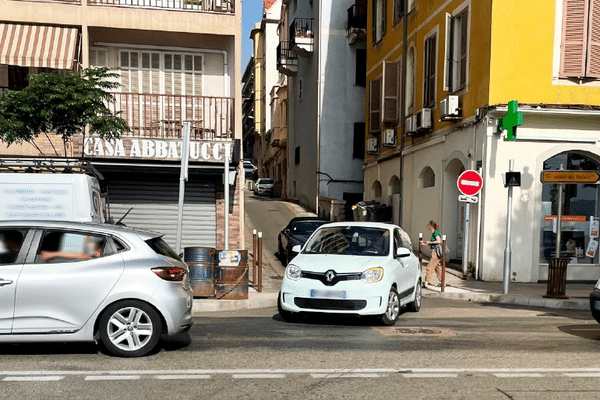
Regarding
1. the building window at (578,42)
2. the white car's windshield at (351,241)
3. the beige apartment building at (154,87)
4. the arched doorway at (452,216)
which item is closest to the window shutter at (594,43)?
the building window at (578,42)

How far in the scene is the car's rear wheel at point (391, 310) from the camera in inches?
399

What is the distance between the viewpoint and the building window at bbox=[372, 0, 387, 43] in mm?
28062

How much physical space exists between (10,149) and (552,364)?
1442cm

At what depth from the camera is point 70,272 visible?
711 cm

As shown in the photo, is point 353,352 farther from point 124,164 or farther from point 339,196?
point 339,196

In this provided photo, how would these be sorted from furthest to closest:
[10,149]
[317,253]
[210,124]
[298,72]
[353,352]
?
[298,72], [210,124], [10,149], [317,253], [353,352]

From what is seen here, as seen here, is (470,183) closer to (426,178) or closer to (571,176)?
(571,176)

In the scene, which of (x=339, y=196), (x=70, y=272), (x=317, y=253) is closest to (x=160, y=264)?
(x=70, y=272)

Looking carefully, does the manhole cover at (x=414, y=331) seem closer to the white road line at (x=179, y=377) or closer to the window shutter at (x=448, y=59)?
the white road line at (x=179, y=377)

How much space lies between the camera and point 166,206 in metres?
18.6

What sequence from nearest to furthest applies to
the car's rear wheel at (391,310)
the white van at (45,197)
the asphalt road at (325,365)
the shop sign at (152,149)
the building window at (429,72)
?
the asphalt road at (325,365), the car's rear wheel at (391,310), the white van at (45,197), the shop sign at (152,149), the building window at (429,72)

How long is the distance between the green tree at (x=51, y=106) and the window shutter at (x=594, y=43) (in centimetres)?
1245

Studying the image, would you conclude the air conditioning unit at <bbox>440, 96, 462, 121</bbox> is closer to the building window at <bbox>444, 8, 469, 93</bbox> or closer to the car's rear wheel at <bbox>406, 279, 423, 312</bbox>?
the building window at <bbox>444, 8, 469, 93</bbox>

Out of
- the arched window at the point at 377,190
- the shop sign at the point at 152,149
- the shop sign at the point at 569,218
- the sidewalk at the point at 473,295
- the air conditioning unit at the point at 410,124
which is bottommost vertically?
the sidewalk at the point at 473,295
